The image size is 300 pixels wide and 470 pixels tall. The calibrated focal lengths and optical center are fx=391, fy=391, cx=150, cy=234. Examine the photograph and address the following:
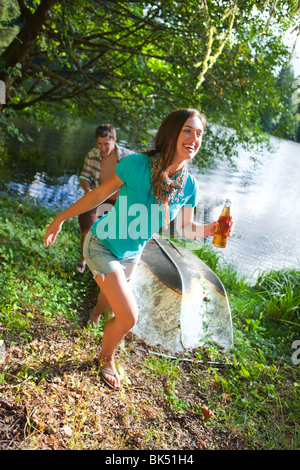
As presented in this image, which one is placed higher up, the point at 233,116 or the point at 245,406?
the point at 233,116

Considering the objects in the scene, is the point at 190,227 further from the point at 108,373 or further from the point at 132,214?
the point at 108,373

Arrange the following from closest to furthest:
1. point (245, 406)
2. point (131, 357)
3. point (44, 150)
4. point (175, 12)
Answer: point (245, 406) → point (131, 357) → point (175, 12) → point (44, 150)

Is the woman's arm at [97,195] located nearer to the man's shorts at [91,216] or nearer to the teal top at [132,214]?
the teal top at [132,214]

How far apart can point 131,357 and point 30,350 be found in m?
1.04

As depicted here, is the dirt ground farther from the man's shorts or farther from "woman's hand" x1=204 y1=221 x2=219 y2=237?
the man's shorts

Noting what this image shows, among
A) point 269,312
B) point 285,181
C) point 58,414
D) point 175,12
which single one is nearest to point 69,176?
point 175,12

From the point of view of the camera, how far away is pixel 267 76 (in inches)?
356

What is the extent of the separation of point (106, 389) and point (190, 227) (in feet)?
4.95

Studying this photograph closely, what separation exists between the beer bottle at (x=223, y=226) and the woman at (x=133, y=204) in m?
0.45

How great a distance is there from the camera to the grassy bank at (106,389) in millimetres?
2605

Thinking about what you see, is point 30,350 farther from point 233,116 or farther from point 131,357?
point 233,116

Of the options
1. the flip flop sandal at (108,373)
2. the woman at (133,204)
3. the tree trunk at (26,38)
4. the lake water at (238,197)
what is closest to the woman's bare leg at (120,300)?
the woman at (133,204)

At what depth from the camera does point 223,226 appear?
3301 millimetres

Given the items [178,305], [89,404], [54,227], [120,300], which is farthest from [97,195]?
[178,305]
